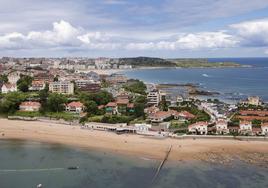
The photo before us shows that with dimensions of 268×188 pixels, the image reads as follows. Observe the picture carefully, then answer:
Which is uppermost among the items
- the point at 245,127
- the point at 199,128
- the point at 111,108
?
the point at 111,108

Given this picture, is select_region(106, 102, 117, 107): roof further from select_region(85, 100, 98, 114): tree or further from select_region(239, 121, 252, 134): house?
select_region(239, 121, 252, 134): house

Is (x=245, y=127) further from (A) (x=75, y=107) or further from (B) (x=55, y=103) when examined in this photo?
(B) (x=55, y=103)

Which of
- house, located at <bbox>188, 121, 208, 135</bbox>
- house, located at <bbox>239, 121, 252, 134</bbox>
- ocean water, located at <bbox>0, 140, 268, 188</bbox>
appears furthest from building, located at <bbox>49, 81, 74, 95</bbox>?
house, located at <bbox>239, 121, 252, 134</bbox>

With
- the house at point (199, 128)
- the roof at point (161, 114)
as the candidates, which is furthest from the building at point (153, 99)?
the house at point (199, 128)

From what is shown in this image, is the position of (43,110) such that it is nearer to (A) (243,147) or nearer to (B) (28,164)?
(B) (28,164)

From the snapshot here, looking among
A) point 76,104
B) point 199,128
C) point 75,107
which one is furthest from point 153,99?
point 199,128

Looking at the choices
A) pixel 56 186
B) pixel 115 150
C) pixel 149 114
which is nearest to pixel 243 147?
pixel 115 150

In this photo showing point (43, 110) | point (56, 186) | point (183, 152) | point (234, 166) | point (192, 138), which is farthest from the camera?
point (43, 110)
